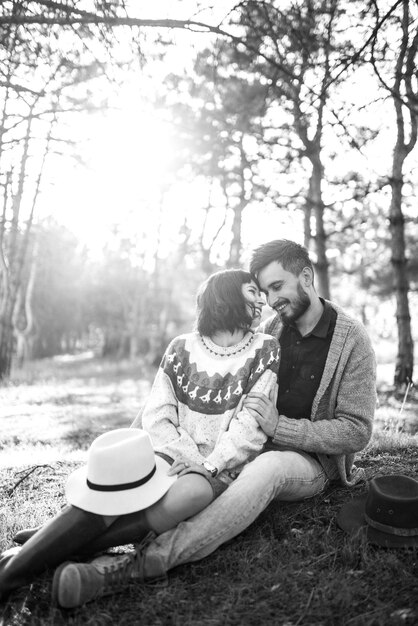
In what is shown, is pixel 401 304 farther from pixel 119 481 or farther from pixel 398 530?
pixel 119 481

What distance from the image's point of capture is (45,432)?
6.42 m

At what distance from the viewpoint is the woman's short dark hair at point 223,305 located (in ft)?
9.34

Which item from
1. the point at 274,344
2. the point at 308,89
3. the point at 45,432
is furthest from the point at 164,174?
the point at 274,344

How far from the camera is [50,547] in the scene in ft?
7.03

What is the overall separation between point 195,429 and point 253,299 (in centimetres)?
82

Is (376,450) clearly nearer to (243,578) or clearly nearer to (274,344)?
(274,344)

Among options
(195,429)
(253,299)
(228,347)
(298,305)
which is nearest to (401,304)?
(298,305)

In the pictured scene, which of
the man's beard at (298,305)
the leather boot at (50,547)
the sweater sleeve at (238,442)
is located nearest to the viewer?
the leather boot at (50,547)

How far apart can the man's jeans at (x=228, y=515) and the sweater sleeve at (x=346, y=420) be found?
0.12 meters

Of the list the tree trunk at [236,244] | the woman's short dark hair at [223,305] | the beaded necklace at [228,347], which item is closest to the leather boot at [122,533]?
the beaded necklace at [228,347]

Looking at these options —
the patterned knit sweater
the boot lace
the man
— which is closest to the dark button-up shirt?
the man

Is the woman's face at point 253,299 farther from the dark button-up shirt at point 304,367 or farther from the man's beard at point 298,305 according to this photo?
the dark button-up shirt at point 304,367

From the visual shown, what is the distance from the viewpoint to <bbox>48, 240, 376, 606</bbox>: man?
2281mm

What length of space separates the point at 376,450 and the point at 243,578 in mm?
2144
